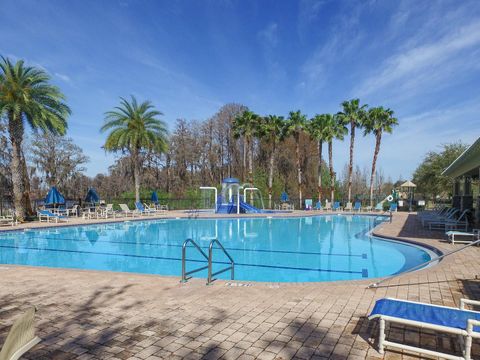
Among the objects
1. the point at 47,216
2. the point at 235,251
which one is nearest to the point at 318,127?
the point at 235,251

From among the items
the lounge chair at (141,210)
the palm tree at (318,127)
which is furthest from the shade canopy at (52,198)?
the palm tree at (318,127)

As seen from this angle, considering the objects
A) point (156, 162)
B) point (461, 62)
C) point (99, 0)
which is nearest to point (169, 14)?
point (99, 0)

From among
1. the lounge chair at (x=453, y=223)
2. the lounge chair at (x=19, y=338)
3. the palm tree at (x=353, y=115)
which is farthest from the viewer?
the palm tree at (x=353, y=115)

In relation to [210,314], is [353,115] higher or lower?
higher

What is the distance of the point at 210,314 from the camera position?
12.6ft

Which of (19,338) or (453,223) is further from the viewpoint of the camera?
(453,223)

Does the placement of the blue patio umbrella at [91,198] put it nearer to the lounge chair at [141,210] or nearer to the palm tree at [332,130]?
the lounge chair at [141,210]

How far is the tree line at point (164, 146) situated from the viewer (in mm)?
16250

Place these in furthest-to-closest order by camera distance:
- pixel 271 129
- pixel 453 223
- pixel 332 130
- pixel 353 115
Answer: pixel 271 129, pixel 332 130, pixel 353 115, pixel 453 223

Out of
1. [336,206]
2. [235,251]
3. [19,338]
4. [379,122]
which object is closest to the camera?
Answer: [19,338]

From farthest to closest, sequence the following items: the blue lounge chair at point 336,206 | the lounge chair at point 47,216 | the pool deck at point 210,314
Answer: the blue lounge chair at point 336,206, the lounge chair at point 47,216, the pool deck at point 210,314

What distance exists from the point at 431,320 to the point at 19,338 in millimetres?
2988

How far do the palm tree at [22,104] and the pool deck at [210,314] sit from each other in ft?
40.9

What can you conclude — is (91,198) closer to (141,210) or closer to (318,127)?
(141,210)
